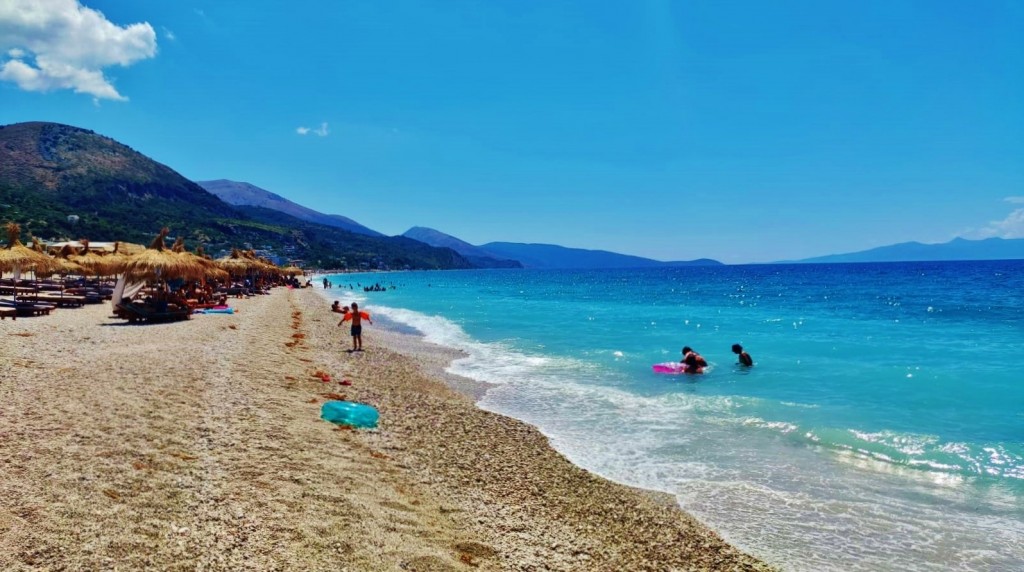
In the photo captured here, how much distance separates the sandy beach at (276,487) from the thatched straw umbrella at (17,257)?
1291 centimetres

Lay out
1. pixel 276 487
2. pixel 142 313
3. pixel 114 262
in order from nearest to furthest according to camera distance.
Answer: pixel 276 487 → pixel 142 313 → pixel 114 262

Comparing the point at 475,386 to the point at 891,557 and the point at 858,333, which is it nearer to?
the point at 891,557

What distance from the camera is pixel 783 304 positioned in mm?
46750

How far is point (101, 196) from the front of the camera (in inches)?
4820

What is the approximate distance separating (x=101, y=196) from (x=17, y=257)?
5127 inches

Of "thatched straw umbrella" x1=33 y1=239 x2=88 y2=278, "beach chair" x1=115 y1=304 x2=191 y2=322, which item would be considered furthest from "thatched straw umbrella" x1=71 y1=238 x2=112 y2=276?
"beach chair" x1=115 y1=304 x2=191 y2=322

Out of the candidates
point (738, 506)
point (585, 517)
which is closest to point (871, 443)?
point (738, 506)

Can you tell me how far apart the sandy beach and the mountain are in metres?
92.5

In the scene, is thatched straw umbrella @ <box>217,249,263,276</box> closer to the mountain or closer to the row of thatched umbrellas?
the row of thatched umbrellas

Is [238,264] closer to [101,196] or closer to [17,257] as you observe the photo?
[17,257]

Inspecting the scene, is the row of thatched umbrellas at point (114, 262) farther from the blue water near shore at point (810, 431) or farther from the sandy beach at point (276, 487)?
the blue water near shore at point (810, 431)

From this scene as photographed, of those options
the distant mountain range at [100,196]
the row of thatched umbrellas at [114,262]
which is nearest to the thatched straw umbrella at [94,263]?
the row of thatched umbrellas at [114,262]

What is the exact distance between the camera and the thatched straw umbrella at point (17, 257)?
20.1 metres

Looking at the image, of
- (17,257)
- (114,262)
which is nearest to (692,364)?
→ (17,257)
